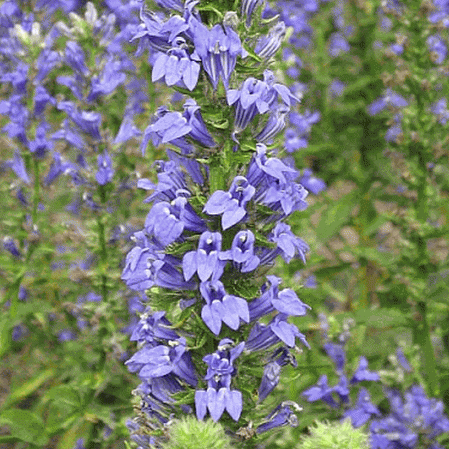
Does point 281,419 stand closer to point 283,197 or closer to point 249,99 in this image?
point 283,197

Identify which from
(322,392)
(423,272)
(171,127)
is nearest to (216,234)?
(171,127)

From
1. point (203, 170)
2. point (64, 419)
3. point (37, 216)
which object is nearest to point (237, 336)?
point (203, 170)

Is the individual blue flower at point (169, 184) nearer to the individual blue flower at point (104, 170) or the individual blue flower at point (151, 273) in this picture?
the individual blue flower at point (151, 273)

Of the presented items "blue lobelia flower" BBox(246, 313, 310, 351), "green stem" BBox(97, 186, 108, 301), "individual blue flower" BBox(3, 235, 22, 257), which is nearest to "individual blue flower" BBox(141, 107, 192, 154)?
"blue lobelia flower" BBox(246, 313, 310, 351)

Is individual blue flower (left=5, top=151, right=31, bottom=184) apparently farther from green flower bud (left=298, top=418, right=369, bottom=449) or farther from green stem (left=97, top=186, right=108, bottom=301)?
green flower bud (left=298, top=418, right=369, bottom=449)

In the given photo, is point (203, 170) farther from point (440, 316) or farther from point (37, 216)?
point (440, 316)

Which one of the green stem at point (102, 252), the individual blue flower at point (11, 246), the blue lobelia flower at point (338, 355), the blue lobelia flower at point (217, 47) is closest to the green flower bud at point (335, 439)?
the blue lobelia flower at point (217, 47)
